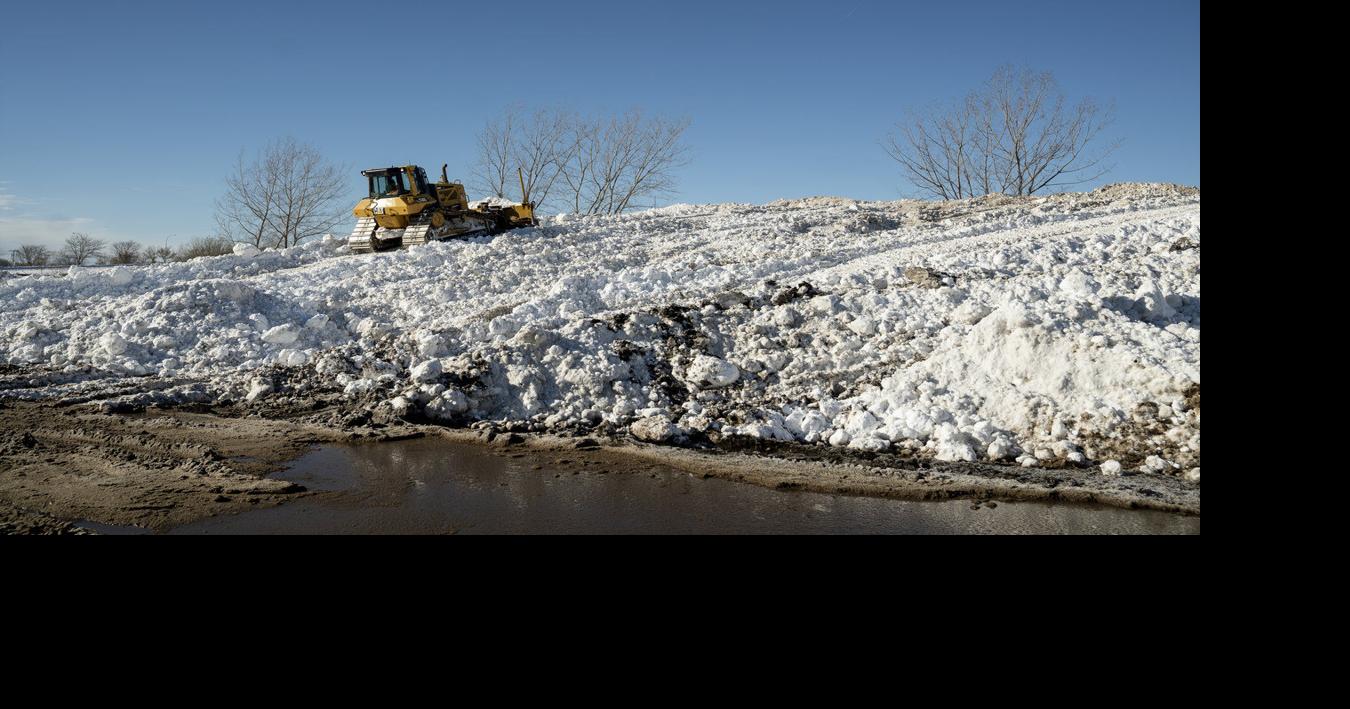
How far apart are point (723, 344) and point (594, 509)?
3884 mm

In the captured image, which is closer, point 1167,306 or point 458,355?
point 1167,306

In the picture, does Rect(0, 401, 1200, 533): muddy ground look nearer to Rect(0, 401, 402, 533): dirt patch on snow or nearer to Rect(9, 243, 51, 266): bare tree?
Rect(0, 401, 402, 533): dirt patch on snow

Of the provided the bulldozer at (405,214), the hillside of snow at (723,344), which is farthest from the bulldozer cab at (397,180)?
the hillside of snow at (723,344)

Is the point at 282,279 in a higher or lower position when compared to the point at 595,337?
higher

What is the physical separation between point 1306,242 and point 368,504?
515 cm

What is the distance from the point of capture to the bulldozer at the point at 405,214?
17.5m

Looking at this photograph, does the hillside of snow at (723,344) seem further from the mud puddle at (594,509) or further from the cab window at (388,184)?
the cab window at (388,184)

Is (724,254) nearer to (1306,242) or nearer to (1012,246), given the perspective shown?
(1012,246)

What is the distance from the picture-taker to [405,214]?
690 inches

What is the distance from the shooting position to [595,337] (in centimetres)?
855
